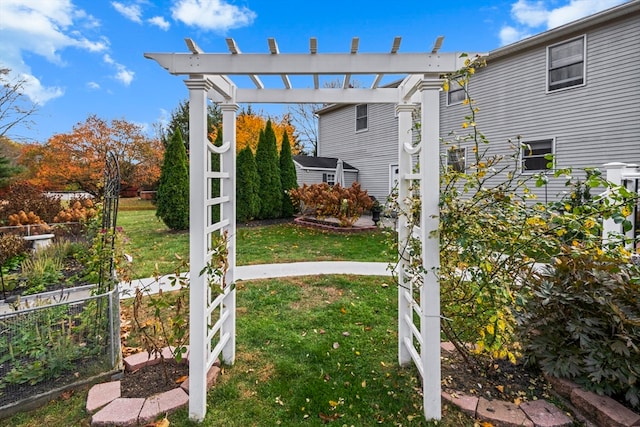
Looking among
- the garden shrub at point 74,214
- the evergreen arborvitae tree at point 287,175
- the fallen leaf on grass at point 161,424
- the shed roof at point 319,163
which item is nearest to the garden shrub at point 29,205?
the garden shrub at point 74,214

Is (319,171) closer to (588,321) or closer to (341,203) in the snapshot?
(341,203)

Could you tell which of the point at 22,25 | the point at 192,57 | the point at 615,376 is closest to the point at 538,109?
the point at 615,376

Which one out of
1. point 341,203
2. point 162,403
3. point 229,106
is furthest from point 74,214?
point 162,403

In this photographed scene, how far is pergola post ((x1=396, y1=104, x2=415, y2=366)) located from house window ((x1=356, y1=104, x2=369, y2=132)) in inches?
439

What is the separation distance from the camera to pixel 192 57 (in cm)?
196

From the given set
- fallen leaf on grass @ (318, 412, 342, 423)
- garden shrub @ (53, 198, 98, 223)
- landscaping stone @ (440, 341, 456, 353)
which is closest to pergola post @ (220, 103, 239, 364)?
fallen leaf on grass @ (318, 412, 342, 423)

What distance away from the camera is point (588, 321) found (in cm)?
199

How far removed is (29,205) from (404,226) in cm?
898

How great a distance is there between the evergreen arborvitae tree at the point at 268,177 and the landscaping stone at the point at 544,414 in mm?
9502

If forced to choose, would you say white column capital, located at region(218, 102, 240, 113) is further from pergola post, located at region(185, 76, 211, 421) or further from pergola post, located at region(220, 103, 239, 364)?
pergola post, located at region(185, 76, 211, 421)

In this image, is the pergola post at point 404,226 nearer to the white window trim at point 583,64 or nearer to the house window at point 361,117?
the white window trim at point 583,64

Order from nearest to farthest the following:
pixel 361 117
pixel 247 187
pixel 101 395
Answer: pixel 101 395, pixel 247 187, pixel 361 117

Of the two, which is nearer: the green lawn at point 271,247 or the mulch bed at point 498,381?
the mulch bed at point 498,381

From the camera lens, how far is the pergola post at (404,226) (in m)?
2.54
